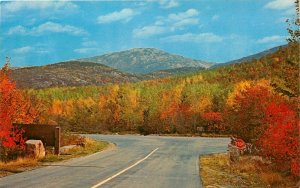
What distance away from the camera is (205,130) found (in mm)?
78125

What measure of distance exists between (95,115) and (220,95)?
1146 inches

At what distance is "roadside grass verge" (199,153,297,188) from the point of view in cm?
1789

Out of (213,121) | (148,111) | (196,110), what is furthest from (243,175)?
(148,111)

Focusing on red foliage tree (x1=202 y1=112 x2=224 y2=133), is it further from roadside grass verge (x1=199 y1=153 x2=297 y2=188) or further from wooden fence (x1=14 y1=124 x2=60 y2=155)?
wooden fence (x1=14 y1=124 x2=60 y2=155)

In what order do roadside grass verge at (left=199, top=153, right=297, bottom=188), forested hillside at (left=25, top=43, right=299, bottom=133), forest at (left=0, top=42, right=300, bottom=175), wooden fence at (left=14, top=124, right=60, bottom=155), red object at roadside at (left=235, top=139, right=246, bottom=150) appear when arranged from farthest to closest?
forested hillside at (left=25, top=43, right=299, bottom=133) → red object at roadside at (left=235, top=139, right=246, bottom=150) → wooden fence at (left=14, top=124, right=60, bottom=155) → forest at (left=0, top=42, right=300, bottom=175) → roadside grass verge at (left=199, top=153, right=297, bottom=188)

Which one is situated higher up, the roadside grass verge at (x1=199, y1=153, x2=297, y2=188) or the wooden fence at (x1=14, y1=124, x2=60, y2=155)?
the wooden fence at (x1=14, y1=124, x2=60, y2=155)

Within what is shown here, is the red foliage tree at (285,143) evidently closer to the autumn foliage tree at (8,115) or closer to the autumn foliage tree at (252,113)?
the autumn foliage tree at (252,113)

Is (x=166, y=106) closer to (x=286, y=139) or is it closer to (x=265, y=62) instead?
(x=286, y=139)

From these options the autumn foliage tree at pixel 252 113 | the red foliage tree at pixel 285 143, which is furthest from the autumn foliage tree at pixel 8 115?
the autumn foliage tree at pixel 252 113

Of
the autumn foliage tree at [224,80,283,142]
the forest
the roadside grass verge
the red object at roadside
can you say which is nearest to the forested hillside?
the forest

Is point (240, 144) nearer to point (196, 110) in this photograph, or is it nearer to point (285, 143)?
point (285, 143)

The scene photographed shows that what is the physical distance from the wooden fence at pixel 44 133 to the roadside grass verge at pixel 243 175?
32.9 ft

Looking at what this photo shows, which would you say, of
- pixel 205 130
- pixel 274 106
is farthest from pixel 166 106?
pixel 274 106

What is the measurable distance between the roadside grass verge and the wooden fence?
10037 millimetres
